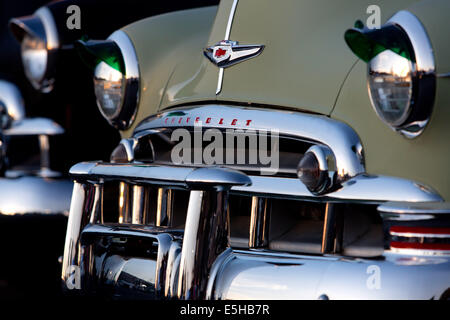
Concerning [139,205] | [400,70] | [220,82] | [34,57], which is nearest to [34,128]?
[34,57]

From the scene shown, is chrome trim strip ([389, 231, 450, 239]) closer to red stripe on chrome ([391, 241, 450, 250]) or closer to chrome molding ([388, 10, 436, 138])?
red stripe on chrome ([391, 241, 450, 250])

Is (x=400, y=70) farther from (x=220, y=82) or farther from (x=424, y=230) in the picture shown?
(x=220, y=82)

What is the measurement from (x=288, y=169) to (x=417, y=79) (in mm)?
457

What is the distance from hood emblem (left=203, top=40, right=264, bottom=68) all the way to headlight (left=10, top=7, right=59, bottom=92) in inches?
40.7

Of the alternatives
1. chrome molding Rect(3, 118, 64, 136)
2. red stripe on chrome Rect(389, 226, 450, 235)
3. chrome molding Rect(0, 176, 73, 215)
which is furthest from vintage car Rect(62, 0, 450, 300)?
chrome molding Rect(3, 118, 64, 136)

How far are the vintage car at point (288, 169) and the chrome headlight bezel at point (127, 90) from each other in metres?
0.09

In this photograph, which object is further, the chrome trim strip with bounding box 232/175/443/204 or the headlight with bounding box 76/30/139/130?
the headlight with bounding box 76/30/139/130

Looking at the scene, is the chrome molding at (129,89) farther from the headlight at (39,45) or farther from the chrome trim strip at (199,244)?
the chrome trim strip at (199,244)

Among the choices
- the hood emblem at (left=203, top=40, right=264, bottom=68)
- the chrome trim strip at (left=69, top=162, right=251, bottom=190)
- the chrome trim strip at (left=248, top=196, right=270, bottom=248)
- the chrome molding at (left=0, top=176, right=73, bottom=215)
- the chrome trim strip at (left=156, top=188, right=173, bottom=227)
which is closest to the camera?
the chrome trim strip at (left=69, top=162, right=251, bottom=190)

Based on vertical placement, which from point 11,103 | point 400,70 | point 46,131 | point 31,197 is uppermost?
point 400,70

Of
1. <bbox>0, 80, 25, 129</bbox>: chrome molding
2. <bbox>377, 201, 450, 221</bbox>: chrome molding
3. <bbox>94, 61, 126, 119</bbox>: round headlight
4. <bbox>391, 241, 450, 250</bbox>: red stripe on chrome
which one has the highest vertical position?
<bbox>94, 61, 126, 119</bbox>: round headlight

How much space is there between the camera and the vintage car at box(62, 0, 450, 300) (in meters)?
1.98

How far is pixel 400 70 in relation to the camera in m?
2.00

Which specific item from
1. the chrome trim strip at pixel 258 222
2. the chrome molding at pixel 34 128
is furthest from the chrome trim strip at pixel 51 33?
the chrome trim strip at pixel 258 222
